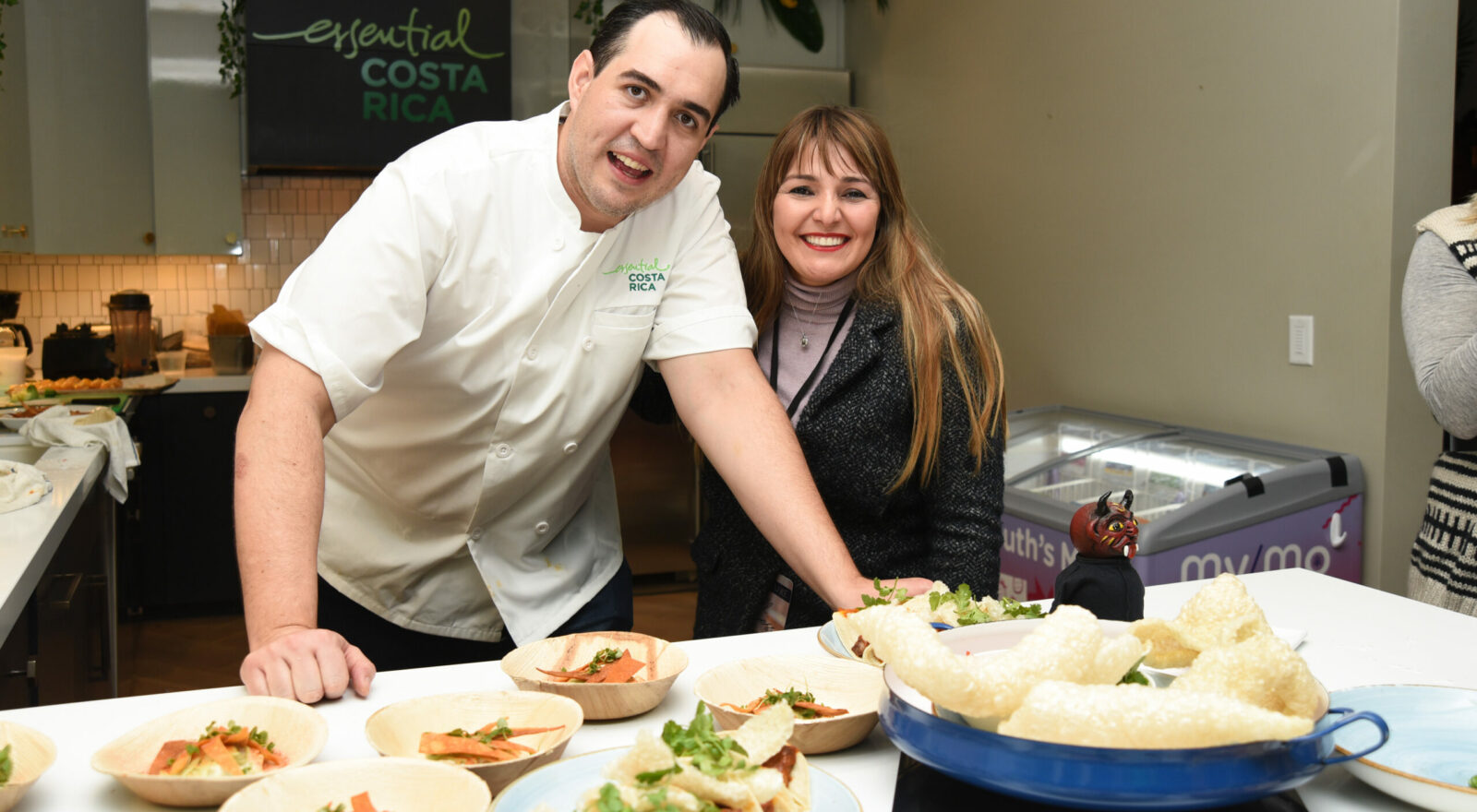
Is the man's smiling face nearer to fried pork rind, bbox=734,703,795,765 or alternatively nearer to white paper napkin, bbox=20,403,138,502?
fried pork rind, bbox=734,703,795,765

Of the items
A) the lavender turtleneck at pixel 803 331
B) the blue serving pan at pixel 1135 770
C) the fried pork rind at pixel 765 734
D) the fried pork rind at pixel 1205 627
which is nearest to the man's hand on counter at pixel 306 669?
the fried pork rind at pixel 765 734

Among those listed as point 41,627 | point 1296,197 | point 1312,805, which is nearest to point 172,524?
point 41,627

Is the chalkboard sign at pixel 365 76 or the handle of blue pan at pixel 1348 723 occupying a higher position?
the chalkboard sign at pixel 365 76

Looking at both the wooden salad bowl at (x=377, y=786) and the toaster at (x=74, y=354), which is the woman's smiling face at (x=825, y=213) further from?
Answer: the toaster at (x=74, y=354)

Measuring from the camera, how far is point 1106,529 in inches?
43.3

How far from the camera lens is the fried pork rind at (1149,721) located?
2.29 ft

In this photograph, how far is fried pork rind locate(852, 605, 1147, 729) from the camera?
74 cm

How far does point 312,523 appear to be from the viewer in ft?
→ 4.18

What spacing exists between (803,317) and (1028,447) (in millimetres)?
1698

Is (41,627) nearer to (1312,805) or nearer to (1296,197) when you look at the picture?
(1312,805)

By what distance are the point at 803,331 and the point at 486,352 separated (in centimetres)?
59

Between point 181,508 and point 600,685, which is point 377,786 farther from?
point 181,508

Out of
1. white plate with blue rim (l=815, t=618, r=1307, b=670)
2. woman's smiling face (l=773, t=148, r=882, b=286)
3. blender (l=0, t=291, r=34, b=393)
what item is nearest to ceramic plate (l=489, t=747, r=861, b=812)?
white plate with blue rim (l=815, t=618, r=1307, b=670)

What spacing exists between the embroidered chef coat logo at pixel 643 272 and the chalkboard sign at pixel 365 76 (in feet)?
10.3
